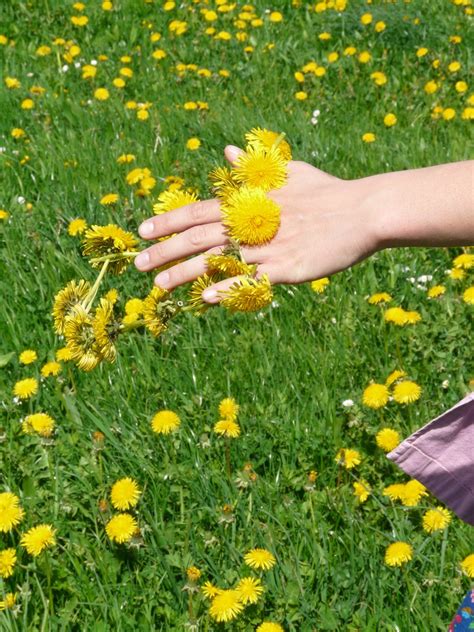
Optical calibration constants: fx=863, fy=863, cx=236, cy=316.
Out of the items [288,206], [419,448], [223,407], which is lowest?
[223,407]

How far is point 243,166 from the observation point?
1252mm

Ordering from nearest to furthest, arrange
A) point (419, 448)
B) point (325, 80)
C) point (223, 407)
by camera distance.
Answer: point (419, 448)
point (223, 407)
point (325, 80)

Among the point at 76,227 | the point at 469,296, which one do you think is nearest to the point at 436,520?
the point at 469,296

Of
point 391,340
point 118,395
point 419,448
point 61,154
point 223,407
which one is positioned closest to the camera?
point 419,448

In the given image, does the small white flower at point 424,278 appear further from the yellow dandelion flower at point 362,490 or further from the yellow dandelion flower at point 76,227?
the yellow dandelion flower at point 76,227

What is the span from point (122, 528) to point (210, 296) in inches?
35.0

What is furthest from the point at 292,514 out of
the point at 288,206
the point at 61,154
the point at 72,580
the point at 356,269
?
the point at 61,154

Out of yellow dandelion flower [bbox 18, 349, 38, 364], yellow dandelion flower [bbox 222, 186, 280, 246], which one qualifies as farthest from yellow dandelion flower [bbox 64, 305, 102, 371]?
yellow dandelion flower [bbox 18, 349, 38, 364]

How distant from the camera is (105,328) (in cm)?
124

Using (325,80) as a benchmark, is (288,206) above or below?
above

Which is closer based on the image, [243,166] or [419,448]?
[243,166]

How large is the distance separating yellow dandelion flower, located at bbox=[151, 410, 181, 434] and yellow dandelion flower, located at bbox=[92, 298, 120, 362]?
859mm

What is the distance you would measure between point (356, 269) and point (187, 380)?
0.75 meters

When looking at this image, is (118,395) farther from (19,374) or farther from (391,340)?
(391,340)
